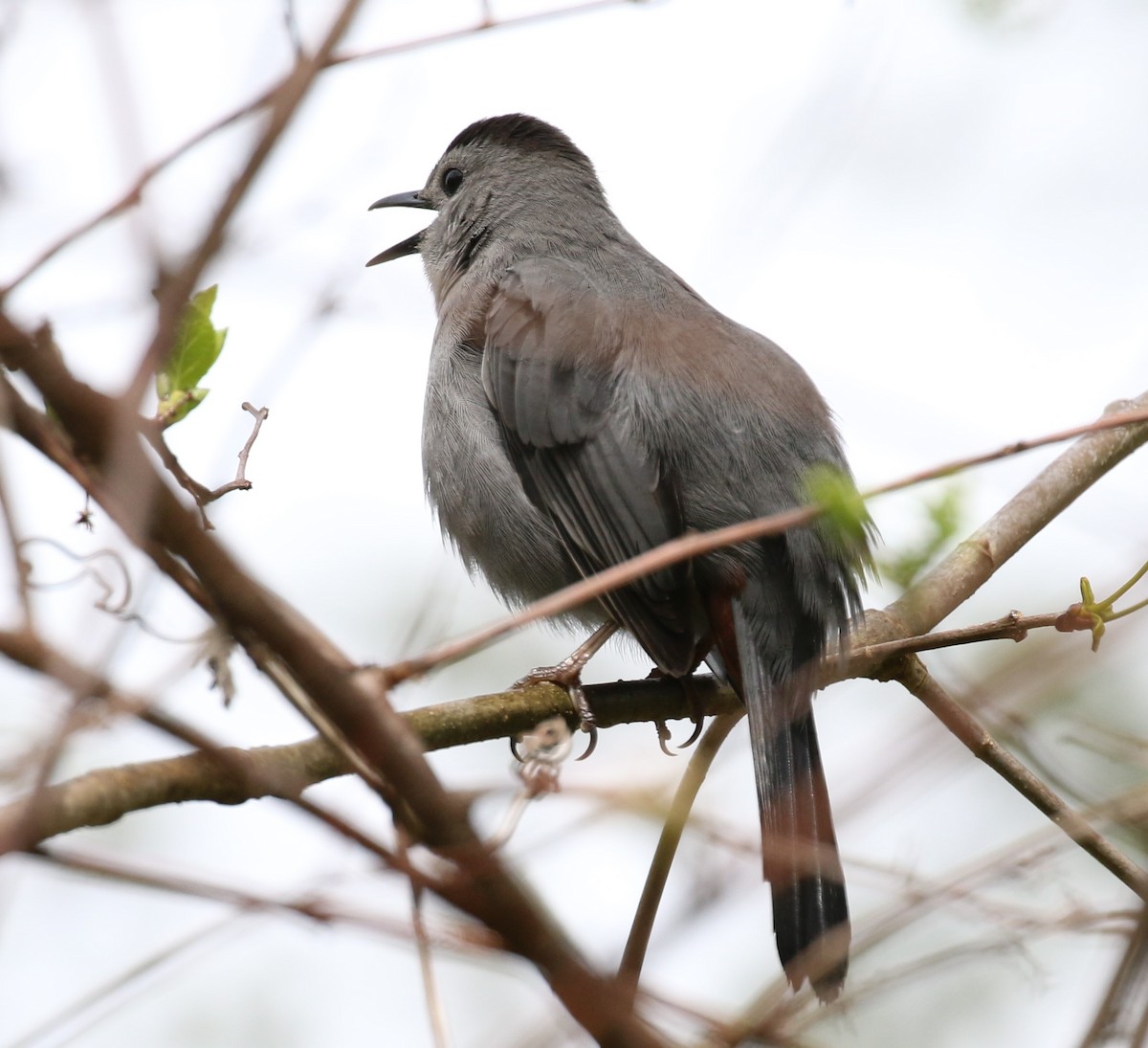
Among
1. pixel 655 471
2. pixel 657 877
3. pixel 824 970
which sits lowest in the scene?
pixel 824 970

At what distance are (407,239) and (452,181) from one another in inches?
16.1

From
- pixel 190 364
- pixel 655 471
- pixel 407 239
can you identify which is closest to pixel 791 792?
pixel 655 471

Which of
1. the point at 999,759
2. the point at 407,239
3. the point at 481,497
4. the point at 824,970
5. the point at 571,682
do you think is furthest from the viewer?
the point at 407,239

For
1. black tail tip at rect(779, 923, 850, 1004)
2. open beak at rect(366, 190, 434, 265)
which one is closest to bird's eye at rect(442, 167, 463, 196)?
open beak at rect(366, 190, 434, 265)

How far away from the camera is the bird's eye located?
6672 millimetres

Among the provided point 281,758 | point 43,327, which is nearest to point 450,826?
point 43,327

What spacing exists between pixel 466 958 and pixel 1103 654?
48.7 inches

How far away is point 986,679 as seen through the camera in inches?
91.3

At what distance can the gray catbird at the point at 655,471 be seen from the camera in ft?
13.3

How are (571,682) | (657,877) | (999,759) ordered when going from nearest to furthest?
(657,877) → (999,759) → (571,682)

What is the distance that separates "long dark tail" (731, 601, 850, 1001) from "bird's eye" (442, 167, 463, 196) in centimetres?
335

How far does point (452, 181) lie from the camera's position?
6.70 meters

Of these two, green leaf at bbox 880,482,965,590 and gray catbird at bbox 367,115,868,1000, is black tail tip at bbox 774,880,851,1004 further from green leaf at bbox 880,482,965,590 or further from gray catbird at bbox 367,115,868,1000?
green leaf at bbox 880,482,965,590

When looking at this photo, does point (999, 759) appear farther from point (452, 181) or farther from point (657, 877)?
point (452, 181)
